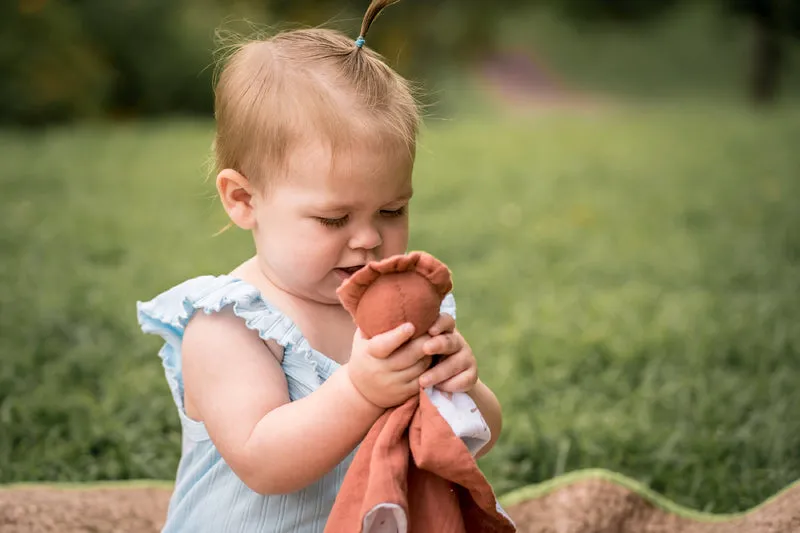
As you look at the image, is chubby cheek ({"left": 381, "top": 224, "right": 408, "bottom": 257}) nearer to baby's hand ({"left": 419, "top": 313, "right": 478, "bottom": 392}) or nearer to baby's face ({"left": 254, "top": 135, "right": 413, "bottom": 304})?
baby's face ({"left": 254, "top": 135, "right": 413, "bottom": 304})

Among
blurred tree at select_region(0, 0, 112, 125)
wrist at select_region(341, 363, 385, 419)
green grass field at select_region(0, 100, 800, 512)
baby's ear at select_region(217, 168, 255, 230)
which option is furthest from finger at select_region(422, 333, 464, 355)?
blurred tree at select_region(0, 0, 112, 125)

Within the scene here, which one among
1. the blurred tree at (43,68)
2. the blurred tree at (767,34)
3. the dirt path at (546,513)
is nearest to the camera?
the dirt path at (546,513)

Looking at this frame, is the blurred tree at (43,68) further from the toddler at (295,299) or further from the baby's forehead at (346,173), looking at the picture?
the baby's forehead at (346,173)

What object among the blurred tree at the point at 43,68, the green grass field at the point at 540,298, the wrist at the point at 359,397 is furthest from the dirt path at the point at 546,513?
the blurred tree at the point at 43,68

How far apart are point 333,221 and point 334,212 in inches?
1.0

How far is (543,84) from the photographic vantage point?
1981cm

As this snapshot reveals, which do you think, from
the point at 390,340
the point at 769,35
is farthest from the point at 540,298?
the point at 769,35

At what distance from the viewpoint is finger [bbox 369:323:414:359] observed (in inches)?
61.4

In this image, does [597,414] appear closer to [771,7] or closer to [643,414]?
[643,414]

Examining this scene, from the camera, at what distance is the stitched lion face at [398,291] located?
157 cm

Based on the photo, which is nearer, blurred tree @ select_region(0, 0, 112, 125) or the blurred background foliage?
blurred tree @ select_region(0, 0, 112, 125)

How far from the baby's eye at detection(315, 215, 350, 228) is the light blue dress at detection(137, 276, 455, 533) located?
0.22 metres

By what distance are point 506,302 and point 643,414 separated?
4.77ft

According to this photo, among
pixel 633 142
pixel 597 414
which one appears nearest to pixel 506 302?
pixel 597 414
